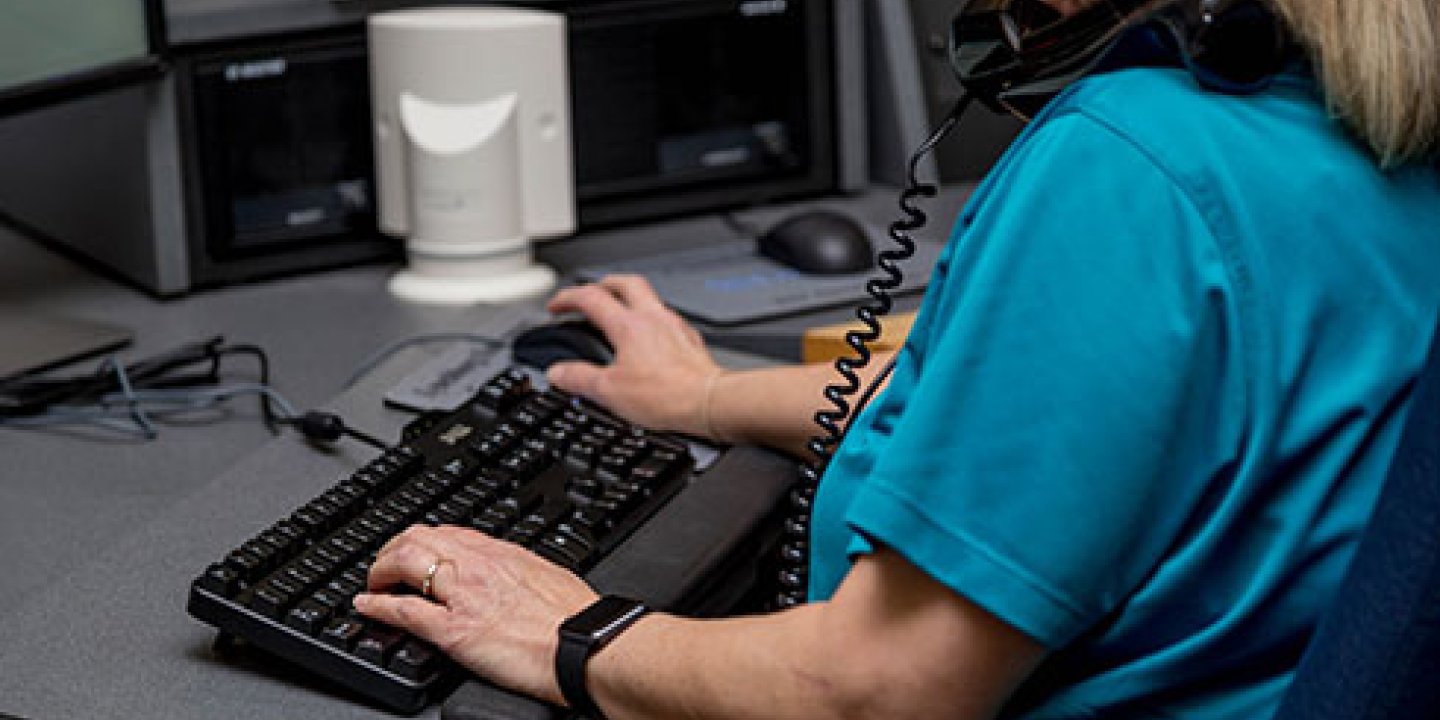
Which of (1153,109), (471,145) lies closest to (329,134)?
(471,145)

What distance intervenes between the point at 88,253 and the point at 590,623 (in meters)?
0.93

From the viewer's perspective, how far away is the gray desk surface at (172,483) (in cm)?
97

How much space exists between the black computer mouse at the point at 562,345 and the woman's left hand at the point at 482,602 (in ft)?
1.24

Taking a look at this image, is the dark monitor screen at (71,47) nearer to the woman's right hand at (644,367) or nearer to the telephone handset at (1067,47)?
the woman's right hand at (644,367)

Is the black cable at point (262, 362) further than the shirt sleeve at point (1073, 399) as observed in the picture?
Yes

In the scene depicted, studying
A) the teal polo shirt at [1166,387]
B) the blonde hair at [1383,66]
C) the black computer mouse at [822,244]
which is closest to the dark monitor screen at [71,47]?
the black computer mouse at [822,244]

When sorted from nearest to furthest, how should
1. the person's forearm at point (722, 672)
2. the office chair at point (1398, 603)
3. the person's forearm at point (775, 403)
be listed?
the office chair at point (1398, 603) < the person's forearm at point (722, 672) < the person's forearm at point (775, 403)

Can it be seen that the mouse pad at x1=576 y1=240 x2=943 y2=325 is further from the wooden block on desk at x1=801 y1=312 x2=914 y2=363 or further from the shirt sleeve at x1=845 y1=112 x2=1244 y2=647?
the shirt sleeve at x1=845 y1=112 x2=1244 y2=647

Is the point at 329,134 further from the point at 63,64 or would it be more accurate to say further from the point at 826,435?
the point at 826,435

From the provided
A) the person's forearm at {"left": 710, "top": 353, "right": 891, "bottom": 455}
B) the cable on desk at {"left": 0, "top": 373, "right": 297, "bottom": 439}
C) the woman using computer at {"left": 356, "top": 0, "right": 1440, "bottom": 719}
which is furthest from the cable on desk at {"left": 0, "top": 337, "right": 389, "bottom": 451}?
the woman using computer at {"left": 356, "top": 0, "right": 1440, "bottom": 719}

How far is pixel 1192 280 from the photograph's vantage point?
31.1 inches

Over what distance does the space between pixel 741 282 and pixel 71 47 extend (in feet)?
1.81

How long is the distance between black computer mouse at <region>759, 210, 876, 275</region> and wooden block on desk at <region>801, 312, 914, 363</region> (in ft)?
0.52

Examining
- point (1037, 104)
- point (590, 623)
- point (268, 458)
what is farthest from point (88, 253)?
point (1037, 104)
